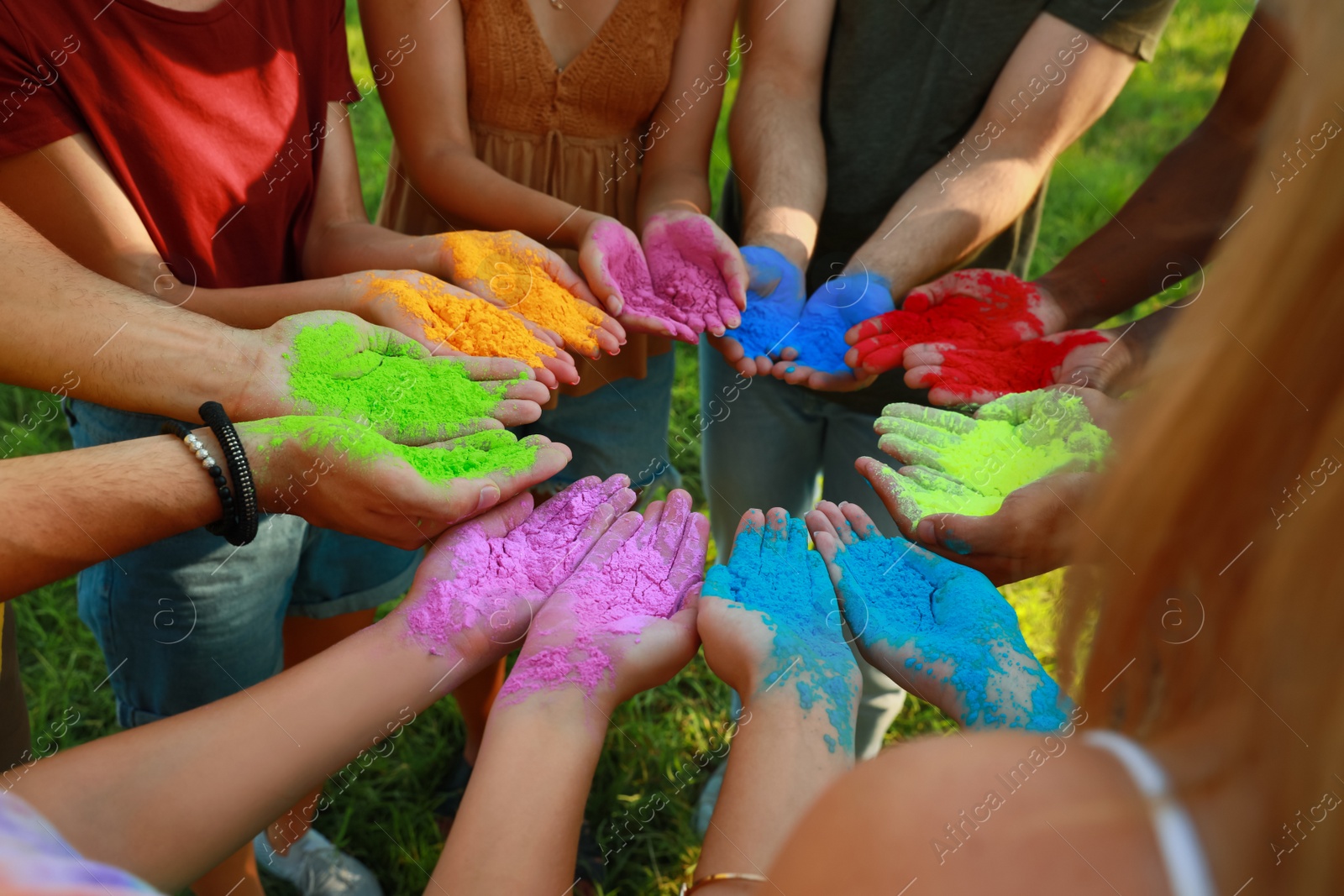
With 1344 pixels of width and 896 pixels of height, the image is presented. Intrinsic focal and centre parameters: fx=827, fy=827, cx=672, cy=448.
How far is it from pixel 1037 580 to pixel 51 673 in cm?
342

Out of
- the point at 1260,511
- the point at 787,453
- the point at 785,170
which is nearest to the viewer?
the point at 1260,511

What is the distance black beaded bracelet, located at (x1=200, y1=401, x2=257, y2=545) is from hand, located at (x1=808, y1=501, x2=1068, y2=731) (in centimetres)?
105

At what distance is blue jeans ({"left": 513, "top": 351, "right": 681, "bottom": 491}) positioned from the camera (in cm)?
216

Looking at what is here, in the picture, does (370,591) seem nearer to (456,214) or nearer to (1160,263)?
(456,214)

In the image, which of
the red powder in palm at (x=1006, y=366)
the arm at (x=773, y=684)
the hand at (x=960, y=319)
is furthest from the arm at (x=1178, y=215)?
the arm at (x=773, y=684)

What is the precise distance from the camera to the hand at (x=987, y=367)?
1848 mm

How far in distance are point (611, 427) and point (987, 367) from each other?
0.94 m

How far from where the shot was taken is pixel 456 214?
216 centimetres

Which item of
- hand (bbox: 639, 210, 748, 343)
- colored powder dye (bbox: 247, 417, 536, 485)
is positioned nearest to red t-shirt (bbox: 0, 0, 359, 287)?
colored powder dye (bbox: 247, 417, 536, 485)

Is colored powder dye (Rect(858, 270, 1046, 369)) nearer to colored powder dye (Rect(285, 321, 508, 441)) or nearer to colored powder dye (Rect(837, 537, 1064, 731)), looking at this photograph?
colored powder dye (Rect(837, 537, 1064, 731))

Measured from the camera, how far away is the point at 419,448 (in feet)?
5.34

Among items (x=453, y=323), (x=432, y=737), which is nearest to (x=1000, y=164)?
(x=453, y=323)

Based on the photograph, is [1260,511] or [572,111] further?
[572,111]

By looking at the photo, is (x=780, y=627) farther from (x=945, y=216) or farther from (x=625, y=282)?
(x=945, y=216)
